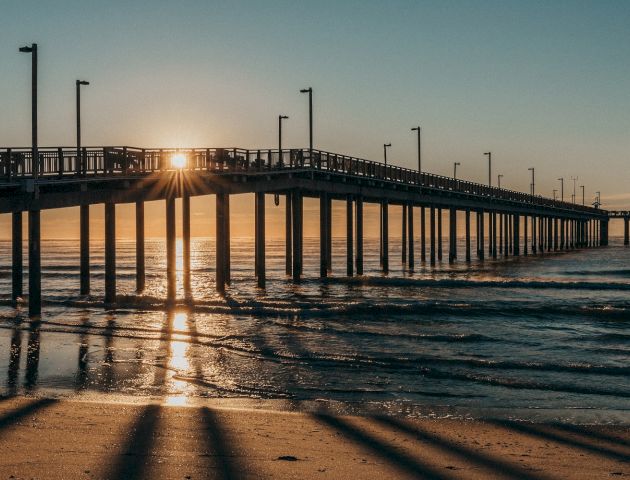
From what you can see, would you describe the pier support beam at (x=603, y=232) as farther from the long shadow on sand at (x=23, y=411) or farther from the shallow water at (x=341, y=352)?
the long shadow on sand at (x=23, y=411)

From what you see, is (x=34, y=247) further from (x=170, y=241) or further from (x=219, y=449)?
(x=219, y=449)

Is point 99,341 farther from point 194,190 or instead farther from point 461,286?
point 461,286

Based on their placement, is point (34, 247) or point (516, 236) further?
point (516, 236)

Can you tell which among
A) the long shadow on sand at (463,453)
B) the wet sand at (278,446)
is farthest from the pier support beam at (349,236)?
the long shadow on sand at (463,453)

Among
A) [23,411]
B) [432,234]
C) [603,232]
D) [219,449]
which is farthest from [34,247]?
[603,232]

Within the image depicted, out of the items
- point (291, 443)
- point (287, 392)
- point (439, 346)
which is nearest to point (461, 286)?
point (439, 346)

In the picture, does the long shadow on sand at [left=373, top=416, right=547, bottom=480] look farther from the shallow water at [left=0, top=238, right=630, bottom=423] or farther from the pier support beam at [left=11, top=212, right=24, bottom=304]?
the pier support beam at [left=11, top=212, right=24, bottom=304]

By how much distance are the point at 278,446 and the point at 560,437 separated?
3.98 meters

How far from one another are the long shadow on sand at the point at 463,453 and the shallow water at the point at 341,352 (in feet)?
3.28

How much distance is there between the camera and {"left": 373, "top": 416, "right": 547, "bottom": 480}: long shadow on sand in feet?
28.7

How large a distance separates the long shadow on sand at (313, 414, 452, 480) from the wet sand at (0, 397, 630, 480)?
0.02 meters

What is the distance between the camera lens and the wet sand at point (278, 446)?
8.63 meters

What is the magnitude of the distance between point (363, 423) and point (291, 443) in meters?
1.66

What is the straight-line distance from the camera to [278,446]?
9.72 metres
